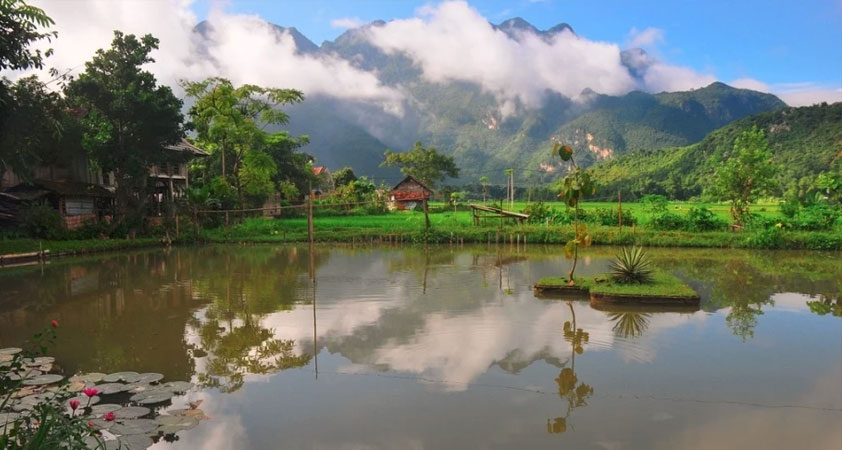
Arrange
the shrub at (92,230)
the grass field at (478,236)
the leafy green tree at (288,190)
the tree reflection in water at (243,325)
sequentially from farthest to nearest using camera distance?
the leafy green tree at (288,190) < the shrub at (92,230) < the grass field at (478,236) < the tree reflection in water at (243,325)

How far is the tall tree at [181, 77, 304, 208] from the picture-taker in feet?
98.6

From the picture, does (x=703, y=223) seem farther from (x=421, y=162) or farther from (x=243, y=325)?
(x=421, y=162)

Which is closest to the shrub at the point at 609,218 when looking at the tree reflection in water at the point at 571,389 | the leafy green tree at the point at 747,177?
the leafy green tree at the point at 747,177

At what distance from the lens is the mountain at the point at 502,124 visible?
105 meters

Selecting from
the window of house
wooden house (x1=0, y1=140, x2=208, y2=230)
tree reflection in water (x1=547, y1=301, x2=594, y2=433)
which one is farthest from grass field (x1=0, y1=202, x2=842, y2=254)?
tree reflection in water (x1=547, y1=301, x2=594, y2=433)

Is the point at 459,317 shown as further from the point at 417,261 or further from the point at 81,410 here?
the point at 417,261

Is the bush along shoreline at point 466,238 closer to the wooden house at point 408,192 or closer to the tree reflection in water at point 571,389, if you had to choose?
the tree reflection in water at point 571,389

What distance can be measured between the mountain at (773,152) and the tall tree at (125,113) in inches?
1251

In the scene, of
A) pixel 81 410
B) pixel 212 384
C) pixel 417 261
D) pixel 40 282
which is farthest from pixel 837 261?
pixel 40 282

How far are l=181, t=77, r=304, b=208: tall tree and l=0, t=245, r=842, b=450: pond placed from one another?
1682 centimetres

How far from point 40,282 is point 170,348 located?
9.35 m

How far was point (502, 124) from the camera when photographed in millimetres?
135000

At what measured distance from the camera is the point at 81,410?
5746mm

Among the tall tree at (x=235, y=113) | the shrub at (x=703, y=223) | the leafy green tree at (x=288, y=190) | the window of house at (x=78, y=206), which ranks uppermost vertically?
the tall tree at (x=235, y=113)
